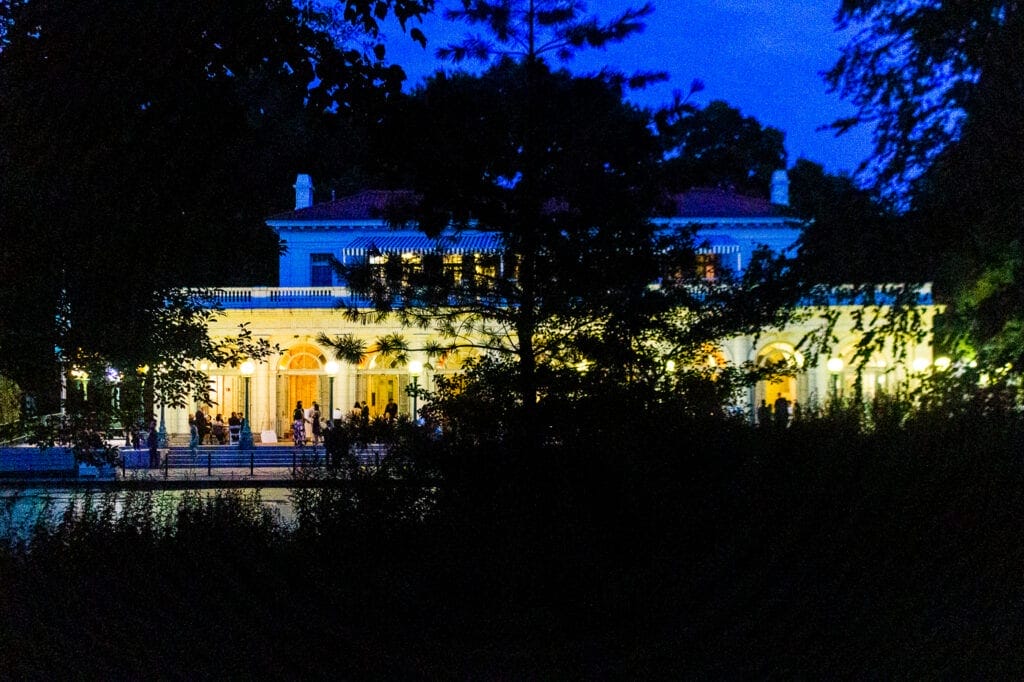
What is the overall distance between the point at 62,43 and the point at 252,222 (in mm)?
2632

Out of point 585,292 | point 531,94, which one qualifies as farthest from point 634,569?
Answer: point 531,94

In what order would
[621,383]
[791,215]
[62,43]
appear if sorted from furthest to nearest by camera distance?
[791,215] < [621,383] < [62,43]

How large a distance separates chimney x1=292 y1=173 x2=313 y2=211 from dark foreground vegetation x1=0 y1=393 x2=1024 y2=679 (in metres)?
31.6

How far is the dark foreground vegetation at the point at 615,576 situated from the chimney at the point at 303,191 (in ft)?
104

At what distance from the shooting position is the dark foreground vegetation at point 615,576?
6254 millimetres

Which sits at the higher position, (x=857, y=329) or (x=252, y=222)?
(x=252, y=222)

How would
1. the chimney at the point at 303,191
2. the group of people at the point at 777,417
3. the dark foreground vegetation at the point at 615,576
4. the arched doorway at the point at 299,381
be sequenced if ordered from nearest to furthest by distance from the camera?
the dark foreground vegetation at the point at 615,576 < the group of people at the point at 777,417 < the arched doorway at the point at 299,381 < the chimney at the point at 303,191

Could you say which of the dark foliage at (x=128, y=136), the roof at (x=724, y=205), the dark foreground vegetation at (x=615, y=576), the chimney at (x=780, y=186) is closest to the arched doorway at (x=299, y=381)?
the roof at (x=724, y=205)

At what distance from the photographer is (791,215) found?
12234 millimetres

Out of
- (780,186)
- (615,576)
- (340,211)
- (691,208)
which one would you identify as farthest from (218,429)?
(615,576)

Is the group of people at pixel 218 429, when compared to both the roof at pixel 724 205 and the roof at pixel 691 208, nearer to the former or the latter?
the roof at pixel 691 208

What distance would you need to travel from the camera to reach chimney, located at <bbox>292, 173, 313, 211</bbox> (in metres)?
37.8

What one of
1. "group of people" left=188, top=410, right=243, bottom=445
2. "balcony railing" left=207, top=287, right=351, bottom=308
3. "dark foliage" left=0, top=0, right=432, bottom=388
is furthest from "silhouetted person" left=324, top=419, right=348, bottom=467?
"balcony railing" left=207, top=287, right=351, bottom=308

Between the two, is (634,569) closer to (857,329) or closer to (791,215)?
(857,329)
